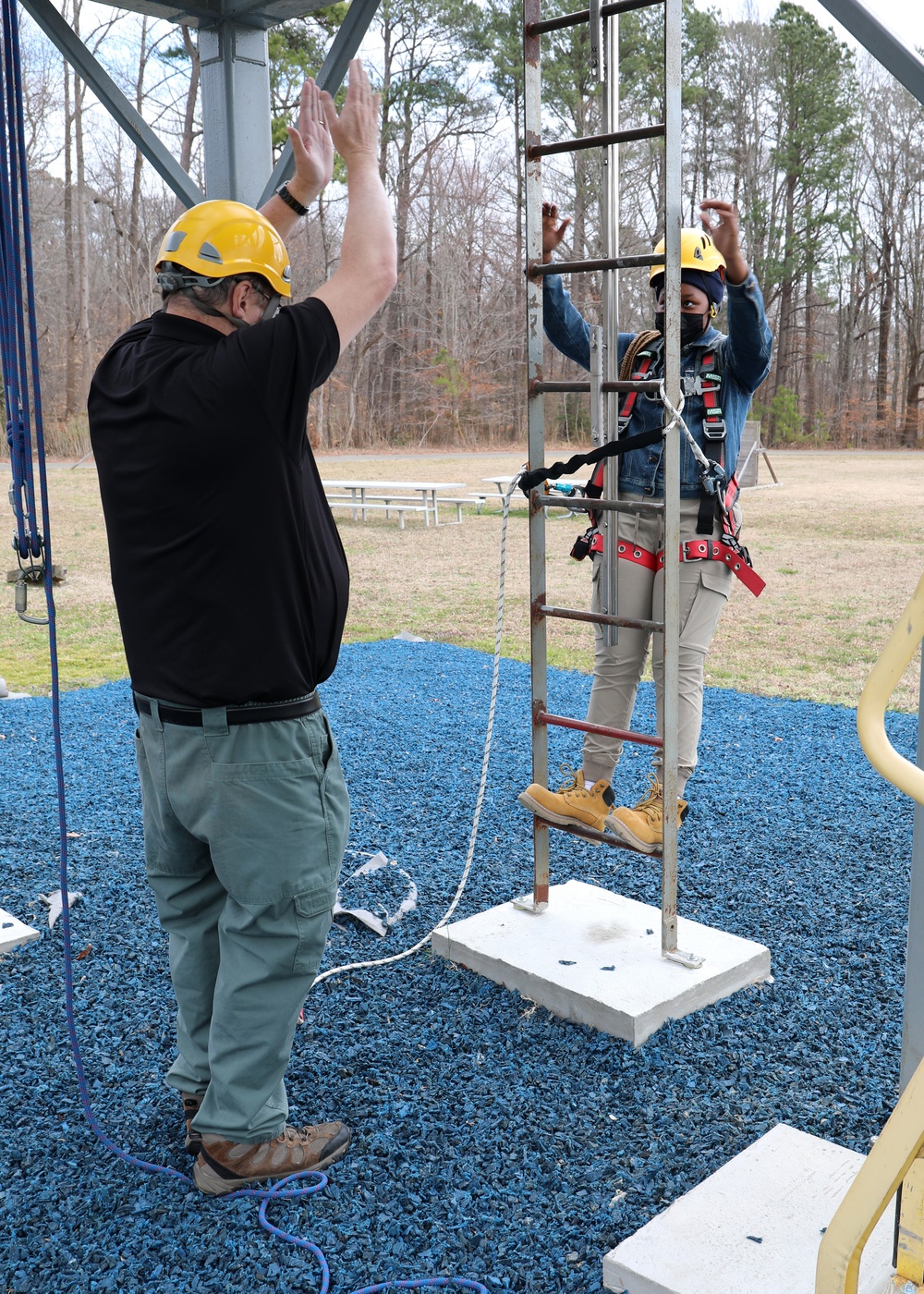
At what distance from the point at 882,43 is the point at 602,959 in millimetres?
2402

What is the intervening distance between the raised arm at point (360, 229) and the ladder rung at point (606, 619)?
46.9 inches

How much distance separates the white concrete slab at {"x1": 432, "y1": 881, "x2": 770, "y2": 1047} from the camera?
3.11 meters

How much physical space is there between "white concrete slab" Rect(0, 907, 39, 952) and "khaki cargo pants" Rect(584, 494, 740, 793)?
1.87m

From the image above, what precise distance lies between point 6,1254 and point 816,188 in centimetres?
3728

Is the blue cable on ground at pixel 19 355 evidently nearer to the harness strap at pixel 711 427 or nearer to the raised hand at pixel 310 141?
the raised hand at pixel 310 141

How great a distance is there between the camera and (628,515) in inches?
143

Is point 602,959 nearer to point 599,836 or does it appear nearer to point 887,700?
point 599,836

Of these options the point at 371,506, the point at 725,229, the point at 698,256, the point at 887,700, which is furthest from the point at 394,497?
the point at 887,700

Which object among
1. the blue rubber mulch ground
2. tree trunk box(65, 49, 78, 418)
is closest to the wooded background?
tree trunk box(65, 49, 78, 418)

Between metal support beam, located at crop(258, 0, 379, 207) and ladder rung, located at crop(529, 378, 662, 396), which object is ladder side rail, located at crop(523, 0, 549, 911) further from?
metal support beam, located at crop(258, 0, 379, 207)

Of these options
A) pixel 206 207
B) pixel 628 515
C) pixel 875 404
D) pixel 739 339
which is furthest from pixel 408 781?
pixel 875 404

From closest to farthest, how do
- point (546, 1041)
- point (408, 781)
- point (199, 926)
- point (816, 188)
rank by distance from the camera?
1. point (199, 926)
2. point (546, 1041)
3. point (408, 781)
4. point (816, 188)

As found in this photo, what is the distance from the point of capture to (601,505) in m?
3.21

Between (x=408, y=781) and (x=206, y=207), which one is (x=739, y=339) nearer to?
(x=206, y=207)
